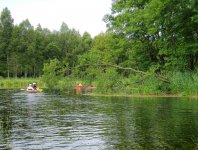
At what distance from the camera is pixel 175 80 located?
34812 millimetres

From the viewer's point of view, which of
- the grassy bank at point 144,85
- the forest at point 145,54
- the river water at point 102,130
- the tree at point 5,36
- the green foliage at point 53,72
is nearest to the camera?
the river water at point 102,130

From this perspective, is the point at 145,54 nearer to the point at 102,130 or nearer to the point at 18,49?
the point at 102,130

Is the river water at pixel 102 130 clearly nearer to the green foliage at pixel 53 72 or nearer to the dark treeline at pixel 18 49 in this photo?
the green foliage at pixel 53 72

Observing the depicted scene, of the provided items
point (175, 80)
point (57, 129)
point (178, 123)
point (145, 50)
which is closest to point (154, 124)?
point (178, 123)

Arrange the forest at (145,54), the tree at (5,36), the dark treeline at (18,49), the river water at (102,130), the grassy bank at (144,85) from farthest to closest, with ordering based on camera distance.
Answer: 1. the tree at (5,36)
2. the dark treeline at (18,49)
3. the forest at (145,54)
4. the grassy bank at (144,85)
5. the river water at (102,130)

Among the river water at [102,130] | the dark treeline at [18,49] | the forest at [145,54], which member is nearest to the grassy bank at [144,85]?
the forest at [145,54]

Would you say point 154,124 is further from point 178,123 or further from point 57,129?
point 57,129

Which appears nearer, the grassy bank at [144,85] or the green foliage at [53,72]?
the grassy bank at [144,85]

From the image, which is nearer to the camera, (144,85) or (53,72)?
(144,85)

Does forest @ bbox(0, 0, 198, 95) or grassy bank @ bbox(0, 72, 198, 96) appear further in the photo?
forest @ bbox(0, 0, 198, 95)

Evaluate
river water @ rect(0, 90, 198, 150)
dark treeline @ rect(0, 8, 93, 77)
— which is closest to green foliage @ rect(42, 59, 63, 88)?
river water @ rect(0, 90, 198, 150)

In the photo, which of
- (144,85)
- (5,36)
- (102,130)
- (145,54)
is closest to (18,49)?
(5,36)

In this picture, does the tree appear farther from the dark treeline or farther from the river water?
the river water

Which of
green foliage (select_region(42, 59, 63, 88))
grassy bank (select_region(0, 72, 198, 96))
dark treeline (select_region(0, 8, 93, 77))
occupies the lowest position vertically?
grassy bank (select_region(0, 72, 198, 96))
